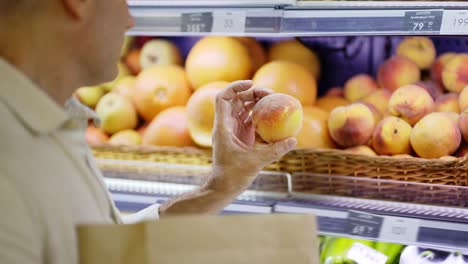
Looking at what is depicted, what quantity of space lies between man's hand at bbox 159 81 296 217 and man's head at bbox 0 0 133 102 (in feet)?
1.49

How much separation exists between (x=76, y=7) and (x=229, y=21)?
2.38ft

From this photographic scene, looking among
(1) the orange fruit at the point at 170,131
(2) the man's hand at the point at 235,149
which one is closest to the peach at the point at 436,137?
(2) the man's hand at the point at 235,149

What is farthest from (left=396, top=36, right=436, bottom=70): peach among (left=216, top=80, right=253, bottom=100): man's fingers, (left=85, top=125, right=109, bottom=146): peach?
(left=85, top=125, right=109, bottom=146): peach

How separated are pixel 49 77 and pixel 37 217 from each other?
231 millimetres

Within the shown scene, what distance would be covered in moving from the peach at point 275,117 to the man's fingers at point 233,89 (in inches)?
2.0

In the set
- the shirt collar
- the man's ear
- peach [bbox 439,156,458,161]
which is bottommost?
peach [bbox 439,156,458,161]

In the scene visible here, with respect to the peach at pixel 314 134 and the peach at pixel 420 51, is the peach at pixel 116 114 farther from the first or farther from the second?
the peach at pixel 420 51

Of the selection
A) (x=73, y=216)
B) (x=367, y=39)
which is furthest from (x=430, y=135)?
(x=73, y=216)

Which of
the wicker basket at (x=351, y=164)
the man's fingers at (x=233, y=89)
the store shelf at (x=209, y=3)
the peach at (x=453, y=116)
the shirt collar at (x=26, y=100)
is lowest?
the wicker basket at (x=351, y=164)

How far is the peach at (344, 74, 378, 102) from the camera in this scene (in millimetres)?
1922

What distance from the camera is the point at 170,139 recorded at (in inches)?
79.0

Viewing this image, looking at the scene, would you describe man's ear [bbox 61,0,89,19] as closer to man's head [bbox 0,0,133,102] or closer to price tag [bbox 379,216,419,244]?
man's head [bbox 0,0,133,102]

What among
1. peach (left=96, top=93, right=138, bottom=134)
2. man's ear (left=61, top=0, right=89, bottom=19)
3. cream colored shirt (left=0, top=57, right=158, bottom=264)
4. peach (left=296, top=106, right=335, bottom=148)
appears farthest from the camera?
peach (left=96, top=93, right=138, bottom=134)

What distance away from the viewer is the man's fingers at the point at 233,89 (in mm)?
1585
